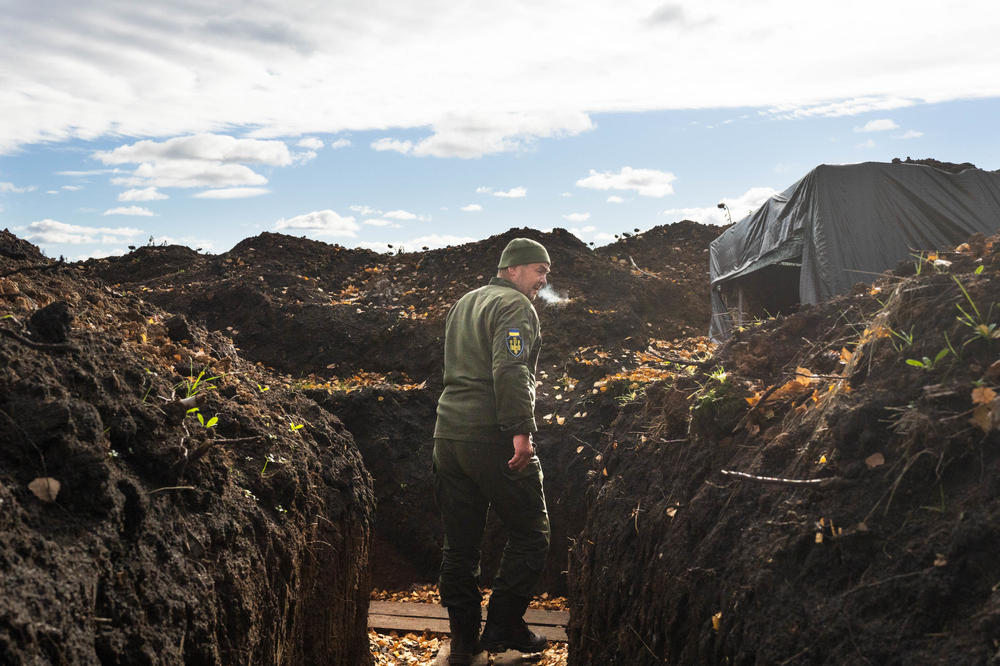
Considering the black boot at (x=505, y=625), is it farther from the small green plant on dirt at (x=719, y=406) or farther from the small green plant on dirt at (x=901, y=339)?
the small green plant on dirt at (x=901, y=339)

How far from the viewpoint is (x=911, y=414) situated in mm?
2424

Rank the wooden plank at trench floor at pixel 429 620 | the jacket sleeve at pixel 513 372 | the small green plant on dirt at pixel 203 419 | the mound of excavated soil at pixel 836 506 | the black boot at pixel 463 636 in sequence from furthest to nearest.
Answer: the wooden plank at trench floor at pixel 429 620 → the black boot at pixel 463 636 → the jacket sleeve at pixel 513 372 → the small green plant on dirt at pixel 203 419 → the mound of excavated soil at pixel 836 506

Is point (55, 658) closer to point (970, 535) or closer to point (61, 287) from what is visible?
point (970, 535)

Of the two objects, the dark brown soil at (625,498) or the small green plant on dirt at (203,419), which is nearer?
the dark brown soil at (625,498)

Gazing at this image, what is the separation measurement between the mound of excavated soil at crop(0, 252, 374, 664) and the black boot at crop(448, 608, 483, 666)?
584 millimetres

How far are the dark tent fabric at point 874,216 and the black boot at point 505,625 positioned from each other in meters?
5.35

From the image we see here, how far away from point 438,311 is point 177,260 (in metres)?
9.23

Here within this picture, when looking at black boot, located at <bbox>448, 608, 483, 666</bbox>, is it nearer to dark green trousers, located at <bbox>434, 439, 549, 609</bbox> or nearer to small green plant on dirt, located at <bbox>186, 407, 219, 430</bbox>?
dark green trousers, located at <bbox>434, 439, 549, 609</bbox>

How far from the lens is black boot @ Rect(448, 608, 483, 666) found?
4.55 m

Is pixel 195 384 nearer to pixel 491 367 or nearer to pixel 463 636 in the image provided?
pixel 491 367

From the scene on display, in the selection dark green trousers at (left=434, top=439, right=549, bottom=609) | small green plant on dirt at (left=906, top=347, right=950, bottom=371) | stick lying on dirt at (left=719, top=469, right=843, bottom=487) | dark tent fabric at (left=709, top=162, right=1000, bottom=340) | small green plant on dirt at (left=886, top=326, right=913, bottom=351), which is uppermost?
dark tent fabric at (left=709, top=162, right=1000, bottom=340)

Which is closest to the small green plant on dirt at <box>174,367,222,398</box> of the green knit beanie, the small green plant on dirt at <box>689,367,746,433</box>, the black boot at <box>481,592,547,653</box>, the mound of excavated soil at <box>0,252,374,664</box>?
the mound of excavated soil at <box>0,252,374,664</box>

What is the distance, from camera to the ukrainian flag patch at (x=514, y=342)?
165 inches

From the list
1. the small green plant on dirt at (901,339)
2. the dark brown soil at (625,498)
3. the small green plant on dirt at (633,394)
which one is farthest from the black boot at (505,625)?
the small green plant on dirt at (901,339)
